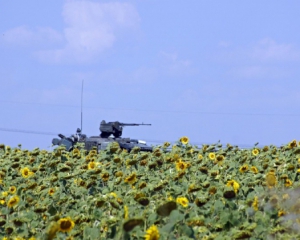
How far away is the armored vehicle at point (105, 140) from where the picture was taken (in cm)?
2261

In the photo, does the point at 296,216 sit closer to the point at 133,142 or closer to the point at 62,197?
the point at 62,197

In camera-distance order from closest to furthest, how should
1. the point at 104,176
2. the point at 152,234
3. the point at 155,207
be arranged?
the point at 152,234 < the point at 155,207 < the point at 104,176

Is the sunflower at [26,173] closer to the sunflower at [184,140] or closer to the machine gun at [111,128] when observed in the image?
the sunflower at [184,140]

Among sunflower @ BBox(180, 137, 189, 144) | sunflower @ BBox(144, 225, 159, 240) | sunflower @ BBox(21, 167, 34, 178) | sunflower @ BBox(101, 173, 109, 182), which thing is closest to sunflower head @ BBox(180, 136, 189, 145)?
sunflower @ BBox(180, 137, 189, 144)

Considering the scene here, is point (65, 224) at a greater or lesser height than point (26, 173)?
lesser

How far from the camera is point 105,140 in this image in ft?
75.8

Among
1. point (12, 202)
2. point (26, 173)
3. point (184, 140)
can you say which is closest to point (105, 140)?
point (184, 140)

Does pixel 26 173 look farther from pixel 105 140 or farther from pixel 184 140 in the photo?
pixel 105 140

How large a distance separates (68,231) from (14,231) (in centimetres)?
79

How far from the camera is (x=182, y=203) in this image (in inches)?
231

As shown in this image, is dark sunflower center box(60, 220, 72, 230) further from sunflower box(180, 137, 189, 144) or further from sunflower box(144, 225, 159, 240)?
sunflower box(180, 137, 189, 144)

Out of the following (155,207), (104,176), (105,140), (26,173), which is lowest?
(155,207)

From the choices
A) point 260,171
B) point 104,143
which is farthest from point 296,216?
point 104,143

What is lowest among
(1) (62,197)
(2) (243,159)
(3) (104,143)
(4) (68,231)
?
(4) (68,231)
